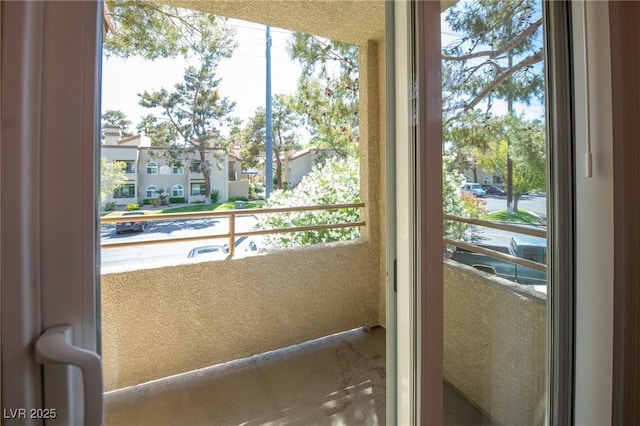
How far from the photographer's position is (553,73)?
0.92 metres

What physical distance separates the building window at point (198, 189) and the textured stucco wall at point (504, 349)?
97 centimetres

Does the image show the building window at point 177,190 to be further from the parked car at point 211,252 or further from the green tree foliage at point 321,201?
the green tree foliage at point 321,201

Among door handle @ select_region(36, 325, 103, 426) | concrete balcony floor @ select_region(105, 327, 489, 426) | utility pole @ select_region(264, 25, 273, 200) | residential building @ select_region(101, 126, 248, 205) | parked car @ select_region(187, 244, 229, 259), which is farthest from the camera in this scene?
utility pole @ select_region(264, 25, 273, 200)

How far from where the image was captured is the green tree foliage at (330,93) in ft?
8.86

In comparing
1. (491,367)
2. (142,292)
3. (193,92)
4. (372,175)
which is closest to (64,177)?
(491,367)

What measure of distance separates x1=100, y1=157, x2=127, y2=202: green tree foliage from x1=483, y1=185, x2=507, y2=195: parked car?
926 mm

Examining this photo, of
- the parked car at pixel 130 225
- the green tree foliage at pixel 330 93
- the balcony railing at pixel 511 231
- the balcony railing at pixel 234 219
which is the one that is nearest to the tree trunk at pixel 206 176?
the balcony railing at pixel 234 219

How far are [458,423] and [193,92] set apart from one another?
1.86 m

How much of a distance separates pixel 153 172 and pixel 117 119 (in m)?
0.26

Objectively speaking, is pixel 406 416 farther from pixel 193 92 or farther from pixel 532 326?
pixel 193 92

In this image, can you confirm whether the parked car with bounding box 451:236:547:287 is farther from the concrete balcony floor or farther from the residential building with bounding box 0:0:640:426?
the concrete balcony floor

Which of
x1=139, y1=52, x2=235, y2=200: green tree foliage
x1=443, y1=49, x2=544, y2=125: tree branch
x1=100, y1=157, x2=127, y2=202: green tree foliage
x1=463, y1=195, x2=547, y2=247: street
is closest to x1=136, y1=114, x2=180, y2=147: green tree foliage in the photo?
x1=139, y1=52, x2=235, y2=200: green tree foliage

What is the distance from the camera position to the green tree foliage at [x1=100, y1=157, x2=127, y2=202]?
0.50m

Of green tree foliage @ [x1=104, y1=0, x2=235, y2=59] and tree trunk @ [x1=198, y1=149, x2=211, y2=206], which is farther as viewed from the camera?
tree trunk @ [x1=198, y1=149, x2=211, y2=206]
